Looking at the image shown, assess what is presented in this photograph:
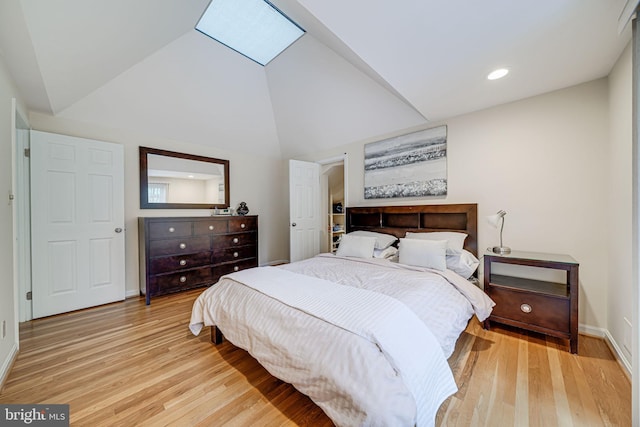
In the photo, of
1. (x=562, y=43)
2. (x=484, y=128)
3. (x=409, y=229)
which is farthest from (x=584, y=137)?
(x=409, y=229)

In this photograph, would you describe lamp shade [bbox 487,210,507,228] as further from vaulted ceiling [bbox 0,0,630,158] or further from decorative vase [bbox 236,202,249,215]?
decorative vase [bbox 236,202,249,215]

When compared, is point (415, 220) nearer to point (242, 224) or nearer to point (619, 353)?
point (619, 353)

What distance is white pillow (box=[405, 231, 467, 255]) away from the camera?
246cm

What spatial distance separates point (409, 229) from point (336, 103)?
203cm

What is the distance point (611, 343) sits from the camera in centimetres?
192

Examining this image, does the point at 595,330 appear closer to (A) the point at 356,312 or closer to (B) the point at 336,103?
(A) the point at 356,312

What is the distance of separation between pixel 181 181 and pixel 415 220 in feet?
11.6

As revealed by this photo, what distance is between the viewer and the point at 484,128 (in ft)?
8.59

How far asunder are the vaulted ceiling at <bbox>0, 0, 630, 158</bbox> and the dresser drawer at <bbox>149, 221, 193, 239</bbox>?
1347 millimetres

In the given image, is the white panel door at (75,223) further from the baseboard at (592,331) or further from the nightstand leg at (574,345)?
the baseboard at (592,331)

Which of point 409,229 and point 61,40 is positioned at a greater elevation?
point 61,40

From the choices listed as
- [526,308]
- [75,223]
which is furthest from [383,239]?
[75,223]

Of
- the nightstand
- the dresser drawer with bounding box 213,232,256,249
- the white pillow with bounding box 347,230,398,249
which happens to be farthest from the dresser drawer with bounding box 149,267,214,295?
the nightstand

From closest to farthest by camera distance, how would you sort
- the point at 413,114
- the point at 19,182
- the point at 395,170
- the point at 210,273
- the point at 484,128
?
the point at 19,182 < the point at 484,128 < the point at 413,114 < the point at 395,170 < the point at 210,273
